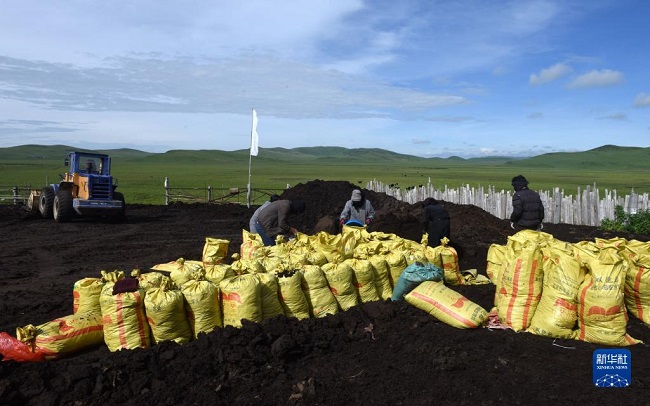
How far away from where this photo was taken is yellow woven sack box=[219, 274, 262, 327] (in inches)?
203

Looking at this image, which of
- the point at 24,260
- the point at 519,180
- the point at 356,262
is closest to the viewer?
the point at 356,262

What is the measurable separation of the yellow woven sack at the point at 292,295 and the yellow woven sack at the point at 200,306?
0.77 metres

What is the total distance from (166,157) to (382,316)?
15868 centimetres

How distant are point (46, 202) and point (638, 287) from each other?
58.6ft

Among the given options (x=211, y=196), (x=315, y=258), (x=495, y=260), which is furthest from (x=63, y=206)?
(x=495, y=260)

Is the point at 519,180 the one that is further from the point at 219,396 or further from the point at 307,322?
the point at 219,396

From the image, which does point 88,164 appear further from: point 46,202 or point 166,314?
point 166,314

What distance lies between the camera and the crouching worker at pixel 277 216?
8266 millimetres

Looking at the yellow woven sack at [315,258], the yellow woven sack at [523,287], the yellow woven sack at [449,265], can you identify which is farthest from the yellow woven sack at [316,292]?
the yellow woven sack at [449,265]

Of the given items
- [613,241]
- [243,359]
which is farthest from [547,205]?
[243,359]

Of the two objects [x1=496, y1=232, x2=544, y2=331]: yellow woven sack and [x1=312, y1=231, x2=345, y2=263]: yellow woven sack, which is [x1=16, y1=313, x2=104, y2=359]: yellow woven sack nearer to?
→ [x1=312, y1=231, x2=345, y2=263]: yellow woven sack

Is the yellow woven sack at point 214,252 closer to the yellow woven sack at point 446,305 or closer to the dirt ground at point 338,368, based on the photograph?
the dirt ground at point 338,368

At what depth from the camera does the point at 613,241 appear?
6.29 m

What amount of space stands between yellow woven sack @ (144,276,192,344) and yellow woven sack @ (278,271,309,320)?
1.06 meters
